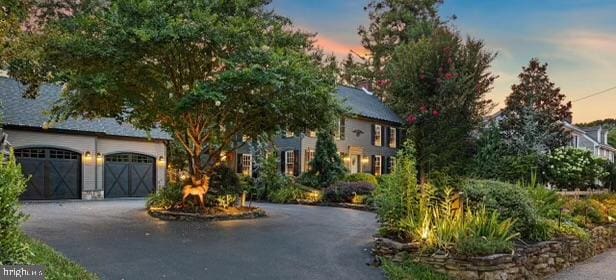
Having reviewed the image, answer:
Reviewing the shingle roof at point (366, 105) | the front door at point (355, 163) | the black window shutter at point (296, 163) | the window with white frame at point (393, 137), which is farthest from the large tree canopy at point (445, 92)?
the black window shutter at point (296, 163)

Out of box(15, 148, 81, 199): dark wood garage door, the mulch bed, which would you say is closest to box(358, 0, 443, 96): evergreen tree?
box(15, 148, 81, 199): dark wood garage door

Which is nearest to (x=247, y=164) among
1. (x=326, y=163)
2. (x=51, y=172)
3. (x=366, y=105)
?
(x=326, y=163)

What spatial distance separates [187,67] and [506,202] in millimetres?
8561

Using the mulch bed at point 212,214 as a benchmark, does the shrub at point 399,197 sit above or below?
above

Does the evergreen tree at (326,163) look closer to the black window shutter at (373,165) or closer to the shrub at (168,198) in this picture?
the black window shutter at (373,165)

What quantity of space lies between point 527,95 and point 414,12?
70.4 feet

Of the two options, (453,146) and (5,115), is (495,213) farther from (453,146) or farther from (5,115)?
(5,115)

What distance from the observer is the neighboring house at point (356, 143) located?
26.7m

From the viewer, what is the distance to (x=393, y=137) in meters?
31.3

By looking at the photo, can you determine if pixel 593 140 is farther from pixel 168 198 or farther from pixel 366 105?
pixel 168 198

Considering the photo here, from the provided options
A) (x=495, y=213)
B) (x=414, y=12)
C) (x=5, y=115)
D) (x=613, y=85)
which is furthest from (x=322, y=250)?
(x=414, y=12)

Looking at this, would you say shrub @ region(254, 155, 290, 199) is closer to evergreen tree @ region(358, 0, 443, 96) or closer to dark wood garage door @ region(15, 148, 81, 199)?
dark wood garage door @ region(15, 148, 81, 199)

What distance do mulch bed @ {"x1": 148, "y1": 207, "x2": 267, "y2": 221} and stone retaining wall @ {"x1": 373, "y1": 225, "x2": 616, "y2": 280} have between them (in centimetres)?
584

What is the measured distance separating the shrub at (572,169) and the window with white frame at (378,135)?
13.2m
